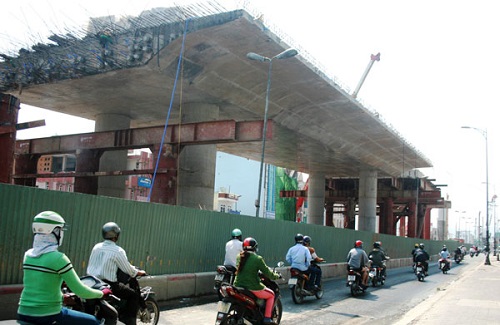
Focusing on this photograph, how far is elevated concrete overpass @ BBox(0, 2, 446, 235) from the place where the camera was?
19672mm

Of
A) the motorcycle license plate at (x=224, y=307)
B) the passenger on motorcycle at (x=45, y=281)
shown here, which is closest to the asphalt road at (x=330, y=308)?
the motorcycle license plate at (x=224, y=307)

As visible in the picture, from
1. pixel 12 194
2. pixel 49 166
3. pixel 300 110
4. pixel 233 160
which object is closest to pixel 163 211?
pixel 12 194

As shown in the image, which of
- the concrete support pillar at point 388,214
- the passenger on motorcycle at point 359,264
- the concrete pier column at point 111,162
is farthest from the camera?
the concrete support pillar at point 388,214

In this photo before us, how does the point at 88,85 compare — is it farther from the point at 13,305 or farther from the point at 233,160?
→ the point at 233,160

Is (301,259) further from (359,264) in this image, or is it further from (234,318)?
(234,318)

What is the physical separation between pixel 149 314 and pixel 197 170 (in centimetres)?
1782

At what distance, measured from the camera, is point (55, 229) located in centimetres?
395

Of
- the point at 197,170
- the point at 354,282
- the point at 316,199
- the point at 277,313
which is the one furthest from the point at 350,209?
the point at 277,313

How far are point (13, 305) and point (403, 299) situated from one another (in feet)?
36.0

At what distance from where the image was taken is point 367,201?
4534cm

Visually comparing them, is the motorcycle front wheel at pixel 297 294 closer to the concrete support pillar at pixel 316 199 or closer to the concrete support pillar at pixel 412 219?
the concrete support pillar at pixel 316 199

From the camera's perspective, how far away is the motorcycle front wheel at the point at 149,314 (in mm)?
7262

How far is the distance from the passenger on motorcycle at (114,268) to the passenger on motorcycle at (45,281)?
242cm

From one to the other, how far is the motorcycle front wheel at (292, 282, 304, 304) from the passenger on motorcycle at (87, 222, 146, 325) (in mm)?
6453
